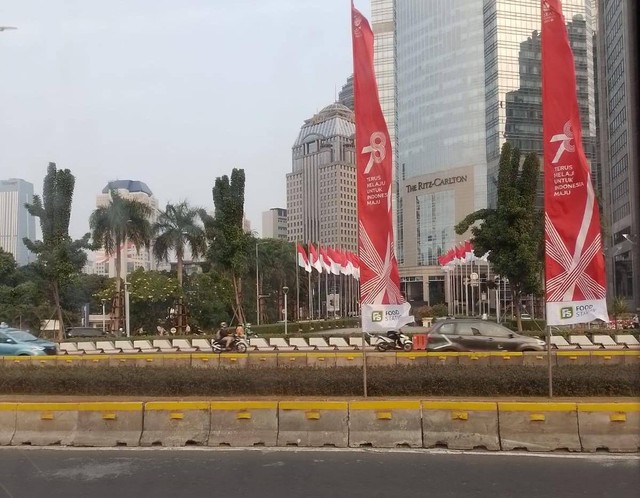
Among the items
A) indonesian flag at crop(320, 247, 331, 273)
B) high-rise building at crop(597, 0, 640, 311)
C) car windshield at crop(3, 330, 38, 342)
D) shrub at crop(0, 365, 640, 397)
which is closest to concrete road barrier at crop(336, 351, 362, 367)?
shrub at crop(0, 365, 640, 397)

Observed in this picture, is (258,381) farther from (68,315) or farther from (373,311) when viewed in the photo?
(68,315)

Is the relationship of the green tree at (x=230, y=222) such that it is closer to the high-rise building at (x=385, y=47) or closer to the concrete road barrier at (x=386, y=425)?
the concrete road barrier at (x=386, y=425)

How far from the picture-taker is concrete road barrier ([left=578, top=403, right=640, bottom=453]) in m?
8.81

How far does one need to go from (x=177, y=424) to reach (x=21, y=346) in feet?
50.3

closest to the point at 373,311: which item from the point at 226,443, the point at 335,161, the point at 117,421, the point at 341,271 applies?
the point at 226,443

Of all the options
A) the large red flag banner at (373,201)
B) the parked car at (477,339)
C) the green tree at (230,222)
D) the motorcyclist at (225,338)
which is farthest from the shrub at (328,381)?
the green tree at (230,222)

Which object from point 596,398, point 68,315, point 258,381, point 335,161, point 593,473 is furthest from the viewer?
point 335,161

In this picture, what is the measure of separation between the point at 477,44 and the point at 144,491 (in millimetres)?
95930

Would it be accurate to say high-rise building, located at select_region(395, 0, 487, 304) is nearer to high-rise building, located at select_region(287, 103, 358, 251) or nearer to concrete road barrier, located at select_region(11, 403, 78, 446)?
high-rise building, located at select_region(287, 103, 358, 251)

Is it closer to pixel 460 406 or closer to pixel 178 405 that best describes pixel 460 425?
pixel 460 406

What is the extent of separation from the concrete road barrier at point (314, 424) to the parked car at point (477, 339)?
Answer: 10567 mm

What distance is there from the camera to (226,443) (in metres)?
9.59

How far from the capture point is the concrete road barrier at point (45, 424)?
32.2ft

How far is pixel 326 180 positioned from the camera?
133 m
